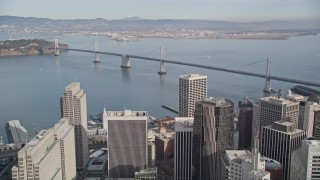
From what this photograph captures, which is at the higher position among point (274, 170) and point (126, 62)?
point (126, 62)

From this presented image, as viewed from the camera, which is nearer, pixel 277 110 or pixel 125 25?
pixel 277 110

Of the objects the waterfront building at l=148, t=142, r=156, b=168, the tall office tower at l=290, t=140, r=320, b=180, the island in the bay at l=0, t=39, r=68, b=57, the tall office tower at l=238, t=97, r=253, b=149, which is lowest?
the waterfront building at l=148, t=142, r=156, b=168

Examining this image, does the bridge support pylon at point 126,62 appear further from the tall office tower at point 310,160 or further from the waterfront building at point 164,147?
the tall office tower at point 310,160

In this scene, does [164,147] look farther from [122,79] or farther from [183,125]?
[122,79]

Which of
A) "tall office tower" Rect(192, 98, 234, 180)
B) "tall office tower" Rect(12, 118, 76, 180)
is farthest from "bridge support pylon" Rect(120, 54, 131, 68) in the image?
"tall office tower" Rect(192, 98, 234, 180)

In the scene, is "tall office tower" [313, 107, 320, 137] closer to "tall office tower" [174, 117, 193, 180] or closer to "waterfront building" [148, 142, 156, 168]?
"tall office tower" [174, 117, 193, 180]

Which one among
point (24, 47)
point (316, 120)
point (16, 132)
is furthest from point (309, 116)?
point (24, 47)
